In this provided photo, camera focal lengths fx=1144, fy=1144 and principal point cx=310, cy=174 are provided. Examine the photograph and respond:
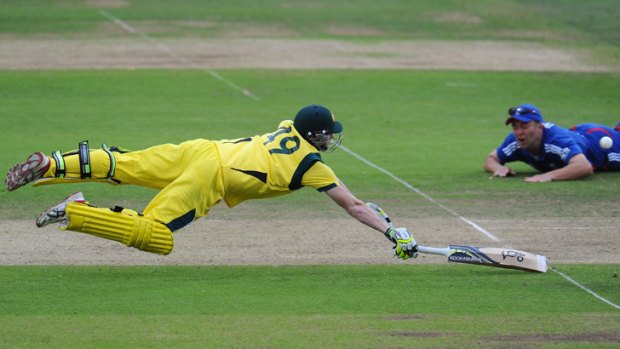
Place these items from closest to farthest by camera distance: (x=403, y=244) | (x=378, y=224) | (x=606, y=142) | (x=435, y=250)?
(x=403, y=244) → (x=378, y=224) → (x=435, y=250) → (x=606, y=142)

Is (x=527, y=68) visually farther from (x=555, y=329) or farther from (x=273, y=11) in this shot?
(x=555, y=329)

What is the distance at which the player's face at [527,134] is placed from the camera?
543 inches

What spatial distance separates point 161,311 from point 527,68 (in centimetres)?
1677

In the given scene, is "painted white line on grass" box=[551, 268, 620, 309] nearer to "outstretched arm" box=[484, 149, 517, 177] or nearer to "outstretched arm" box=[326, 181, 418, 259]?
"outstretched arm" box=[326, 181, 418, 259]

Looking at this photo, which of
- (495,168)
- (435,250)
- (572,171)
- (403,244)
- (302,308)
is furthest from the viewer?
(495,168)

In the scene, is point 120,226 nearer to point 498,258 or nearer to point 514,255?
point 498,258

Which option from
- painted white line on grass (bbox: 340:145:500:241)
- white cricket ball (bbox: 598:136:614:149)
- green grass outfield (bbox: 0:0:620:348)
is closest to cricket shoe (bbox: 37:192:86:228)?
green grass outfield (bbox: 0:0:620:348)

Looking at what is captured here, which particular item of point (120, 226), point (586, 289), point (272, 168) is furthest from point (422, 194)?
point (120, 226)

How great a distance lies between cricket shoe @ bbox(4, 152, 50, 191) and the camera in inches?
375

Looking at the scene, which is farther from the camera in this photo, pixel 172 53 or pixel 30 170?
pixel 172 53

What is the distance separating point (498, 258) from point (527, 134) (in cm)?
436

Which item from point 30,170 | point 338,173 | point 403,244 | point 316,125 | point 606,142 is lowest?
point 338,173

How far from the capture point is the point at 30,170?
9516 mm

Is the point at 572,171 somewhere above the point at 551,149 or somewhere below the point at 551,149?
below
